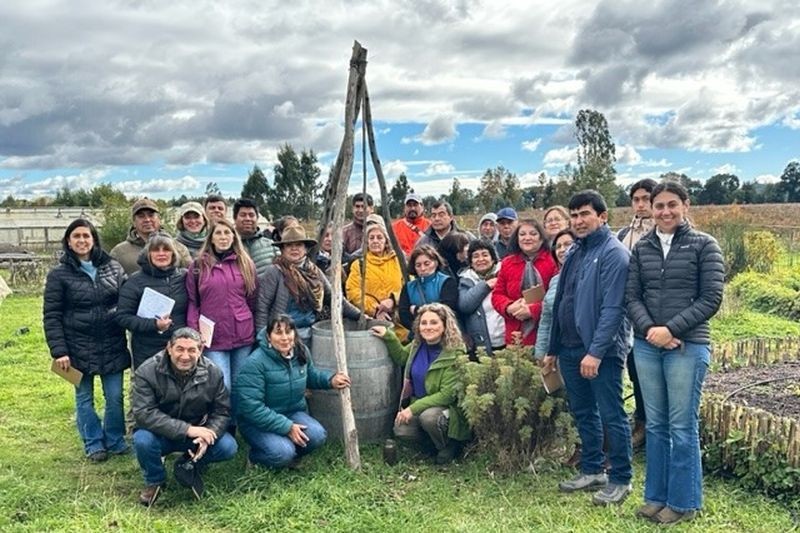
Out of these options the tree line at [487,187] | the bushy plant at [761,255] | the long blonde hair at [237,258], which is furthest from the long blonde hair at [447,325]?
the tree line at [487,187]

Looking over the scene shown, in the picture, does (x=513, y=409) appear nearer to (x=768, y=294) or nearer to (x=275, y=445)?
(x=275, y=445)

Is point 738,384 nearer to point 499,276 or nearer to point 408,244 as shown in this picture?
point 499,276

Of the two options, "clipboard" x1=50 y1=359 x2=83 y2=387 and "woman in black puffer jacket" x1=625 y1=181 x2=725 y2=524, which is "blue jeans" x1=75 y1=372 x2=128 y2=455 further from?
"woman in black puffer jacket" x1=625 y1=181 x2=725 y2=524

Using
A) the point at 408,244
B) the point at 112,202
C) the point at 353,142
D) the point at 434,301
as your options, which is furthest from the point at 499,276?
the point at 112,202

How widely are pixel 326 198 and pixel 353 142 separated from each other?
23.1 inches

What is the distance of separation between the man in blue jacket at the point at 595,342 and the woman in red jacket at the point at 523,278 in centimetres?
50

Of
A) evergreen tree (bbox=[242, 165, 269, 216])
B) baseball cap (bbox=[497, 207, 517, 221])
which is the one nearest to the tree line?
evergreen tree (bbox=[242, 165, 269, 216])

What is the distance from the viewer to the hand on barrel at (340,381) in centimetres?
478

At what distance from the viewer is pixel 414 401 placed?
5027 mm

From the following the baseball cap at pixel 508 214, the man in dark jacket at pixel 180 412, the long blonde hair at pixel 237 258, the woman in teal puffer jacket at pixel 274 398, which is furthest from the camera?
the baseball cap at pixel 508 214

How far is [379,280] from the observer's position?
568cm

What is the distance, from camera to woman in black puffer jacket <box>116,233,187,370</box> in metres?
4.90

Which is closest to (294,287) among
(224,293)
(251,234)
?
(224,293)

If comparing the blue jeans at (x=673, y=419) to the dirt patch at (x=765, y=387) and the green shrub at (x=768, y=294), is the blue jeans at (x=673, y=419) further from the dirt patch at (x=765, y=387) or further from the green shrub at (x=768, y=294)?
the green shrub at (x=768, y=294)
